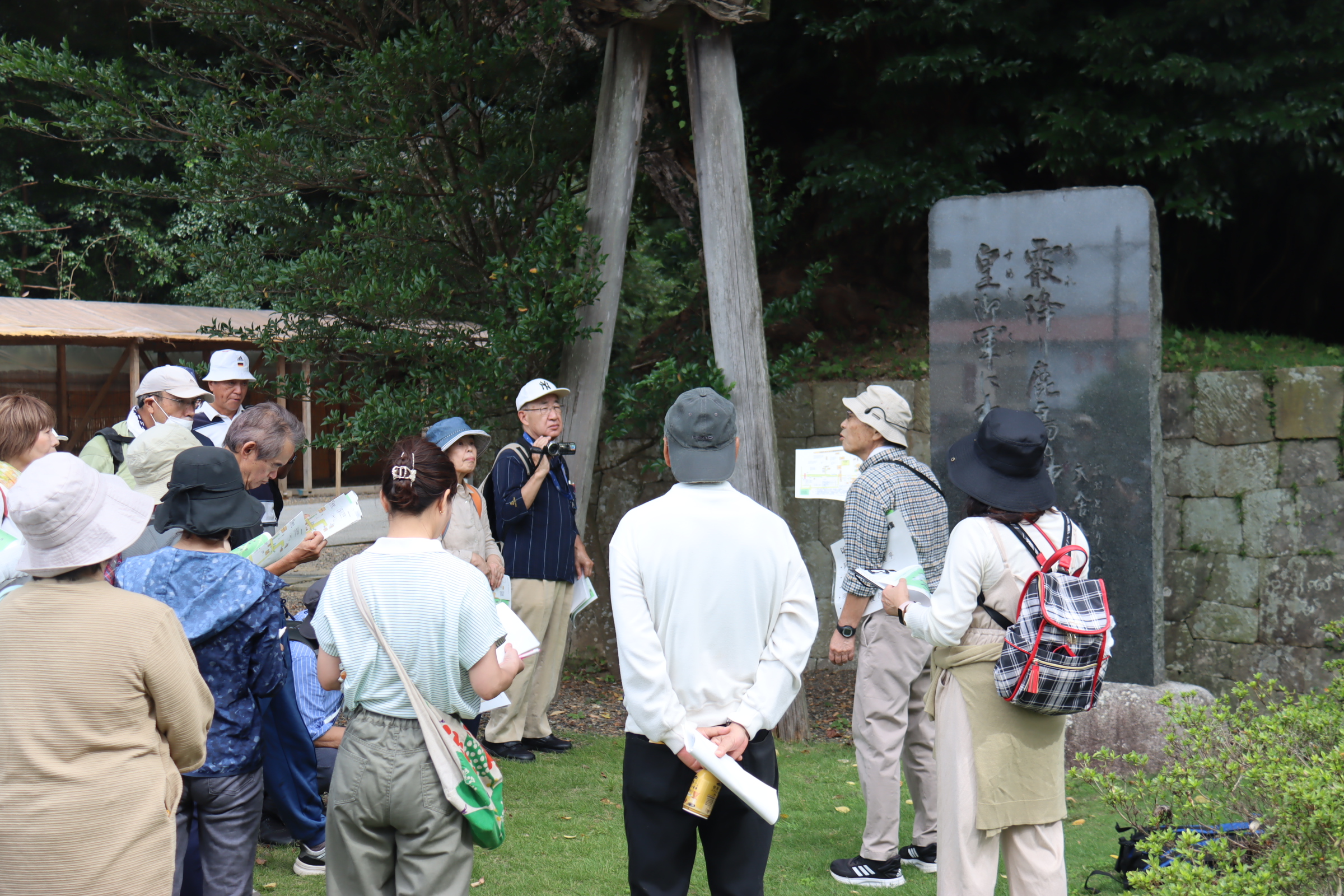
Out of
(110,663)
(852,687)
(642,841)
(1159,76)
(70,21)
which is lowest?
(852,687)

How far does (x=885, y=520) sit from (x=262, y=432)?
95.3 inches

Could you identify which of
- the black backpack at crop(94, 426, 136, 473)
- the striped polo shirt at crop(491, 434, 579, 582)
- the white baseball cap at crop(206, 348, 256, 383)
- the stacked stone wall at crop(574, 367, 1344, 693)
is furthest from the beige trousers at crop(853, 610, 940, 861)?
the black backpack at crop(94, 426, 136, 473)

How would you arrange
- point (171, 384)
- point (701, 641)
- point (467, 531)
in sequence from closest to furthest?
point (701, 641)
point (171, 384)
point (467, 531)

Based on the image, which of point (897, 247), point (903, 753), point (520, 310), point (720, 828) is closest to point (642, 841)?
point (720, 828)

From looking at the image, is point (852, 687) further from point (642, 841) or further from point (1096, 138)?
point (642, 841)

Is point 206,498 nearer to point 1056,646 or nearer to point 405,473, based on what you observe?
point 405,473

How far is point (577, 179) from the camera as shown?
7.53 metres

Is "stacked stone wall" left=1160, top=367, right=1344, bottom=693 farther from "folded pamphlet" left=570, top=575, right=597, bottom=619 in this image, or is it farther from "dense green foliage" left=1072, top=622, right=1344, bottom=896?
"folded pamphlet" left=570, top=575, right=597, bottom=619

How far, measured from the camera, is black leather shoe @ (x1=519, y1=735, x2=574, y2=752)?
19.0ft

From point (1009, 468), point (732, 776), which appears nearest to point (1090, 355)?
point (1009, 468)

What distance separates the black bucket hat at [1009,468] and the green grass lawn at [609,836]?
1.82m

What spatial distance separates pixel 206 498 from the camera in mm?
2883

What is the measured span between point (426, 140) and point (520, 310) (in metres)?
1.34

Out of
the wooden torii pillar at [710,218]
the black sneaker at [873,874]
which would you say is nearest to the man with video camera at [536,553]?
the wooden torii pillar at [710,218]
